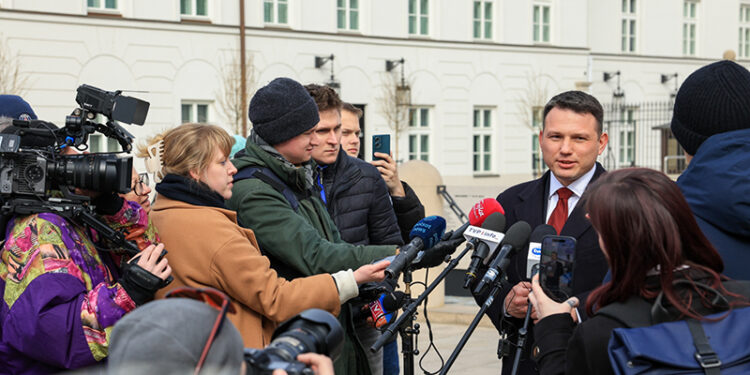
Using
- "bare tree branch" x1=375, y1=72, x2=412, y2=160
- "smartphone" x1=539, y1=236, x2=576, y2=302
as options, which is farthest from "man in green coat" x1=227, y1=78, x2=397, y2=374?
"bare tree branch" x1=375, y1=72, x2=412, y2=160

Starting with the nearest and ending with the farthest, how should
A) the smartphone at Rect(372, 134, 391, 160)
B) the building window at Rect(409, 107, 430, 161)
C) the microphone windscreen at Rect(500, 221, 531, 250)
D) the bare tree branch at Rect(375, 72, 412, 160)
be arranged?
the microphone windscreen at Rect(500, 221, 531, 250), the smartphone at Rect(372, 134, 391, 160), the bare tree branch at Rect(375, 72, 412, 160), the building window at Rect(409, 107, 430, 161)

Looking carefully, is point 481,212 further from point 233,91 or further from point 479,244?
point 233,91

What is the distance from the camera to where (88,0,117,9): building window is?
21703mm

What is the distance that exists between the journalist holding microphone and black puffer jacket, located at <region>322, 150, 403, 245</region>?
228 centimetres

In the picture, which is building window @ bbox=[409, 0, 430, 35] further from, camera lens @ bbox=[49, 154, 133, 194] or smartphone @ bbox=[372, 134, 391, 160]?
camera lens @ bbox=[49, 154, 133, 194]

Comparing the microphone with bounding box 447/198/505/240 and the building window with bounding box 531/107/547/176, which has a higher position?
the microphone with bounding box 447/198/505/240

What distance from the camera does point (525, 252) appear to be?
4027 mm

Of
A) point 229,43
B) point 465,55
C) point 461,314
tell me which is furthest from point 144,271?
point 465,55

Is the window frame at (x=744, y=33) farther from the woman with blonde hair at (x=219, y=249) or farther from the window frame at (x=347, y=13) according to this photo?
the woman with blonde hair at (x=219, y=249)

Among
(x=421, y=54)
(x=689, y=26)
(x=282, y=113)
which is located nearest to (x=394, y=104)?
(x=421, y=54)

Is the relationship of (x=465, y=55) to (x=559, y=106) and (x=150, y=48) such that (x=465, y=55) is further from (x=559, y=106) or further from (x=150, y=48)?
(x=559, y=106)

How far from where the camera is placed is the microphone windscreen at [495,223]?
347cm

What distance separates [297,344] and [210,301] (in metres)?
0.26

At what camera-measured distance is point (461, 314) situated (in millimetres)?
10742
